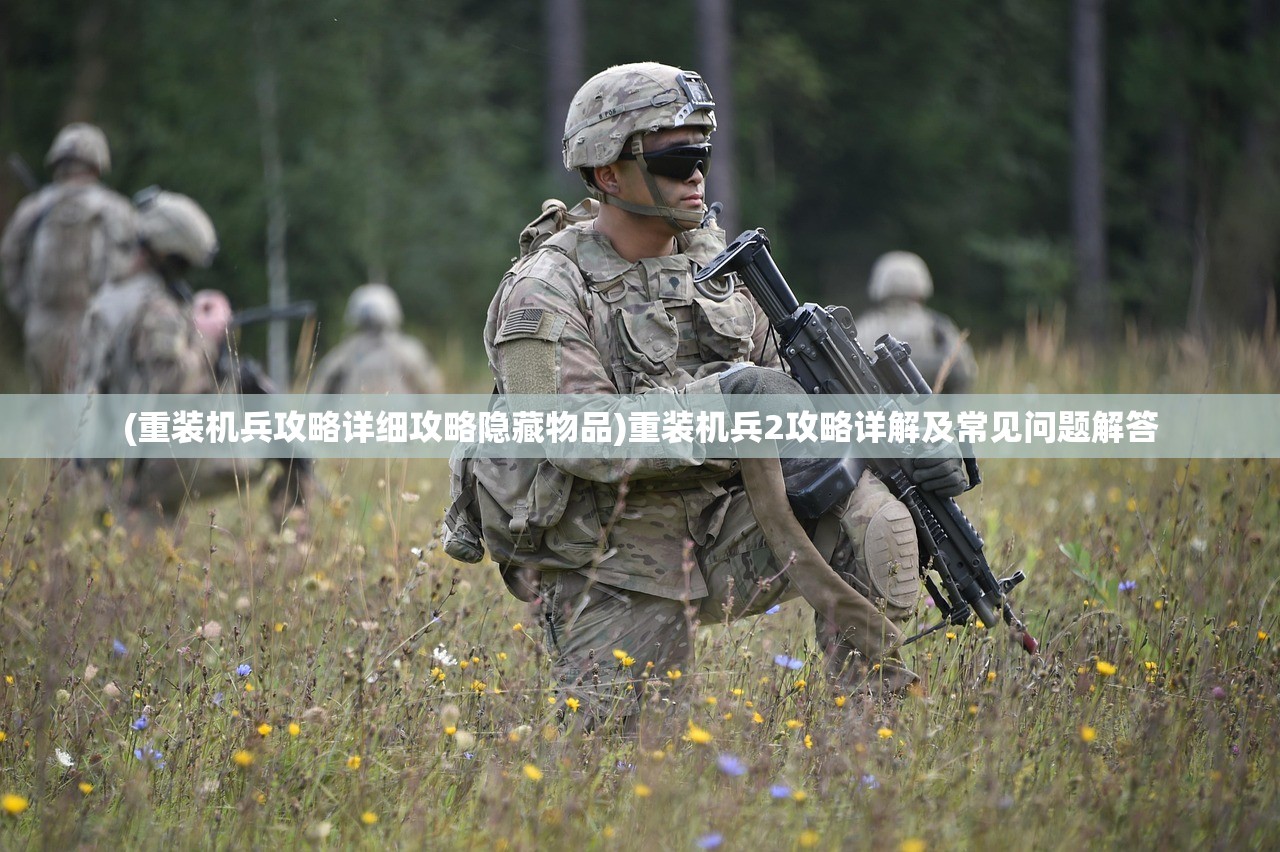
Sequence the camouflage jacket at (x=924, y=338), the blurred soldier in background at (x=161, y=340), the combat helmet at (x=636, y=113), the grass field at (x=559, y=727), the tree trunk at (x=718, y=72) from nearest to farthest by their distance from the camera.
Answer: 1. the grass field at (x=559, y=727)
2. the combat helmet at (x=636, y=113)
3. the blurred soldier in background at (x=161, y=340)
4. the camouflage jacket at (x=924, y=338)
5. the tree trunk at (x=718, y=72)

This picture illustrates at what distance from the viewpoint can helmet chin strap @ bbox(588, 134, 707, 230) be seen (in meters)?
3.43

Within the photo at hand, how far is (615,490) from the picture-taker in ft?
11.3

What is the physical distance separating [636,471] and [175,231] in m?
3.52

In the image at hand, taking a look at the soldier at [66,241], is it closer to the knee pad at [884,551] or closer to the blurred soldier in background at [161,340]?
the blurred soldier in background at [161,340]

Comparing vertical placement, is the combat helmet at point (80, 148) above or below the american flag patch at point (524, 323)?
above

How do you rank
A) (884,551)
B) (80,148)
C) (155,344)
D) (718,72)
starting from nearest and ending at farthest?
(884,551)
(155,344)
(80,148)
(718,72)

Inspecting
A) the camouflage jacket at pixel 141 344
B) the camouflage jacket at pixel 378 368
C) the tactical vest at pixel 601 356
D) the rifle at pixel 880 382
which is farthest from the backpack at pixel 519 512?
the camouflage jacket at pixel 378 368

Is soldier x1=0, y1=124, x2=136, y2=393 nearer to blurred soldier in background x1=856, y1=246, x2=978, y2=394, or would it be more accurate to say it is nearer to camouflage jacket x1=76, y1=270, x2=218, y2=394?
camouflage jacket x1=76, y1=270, x2=218, y2=394

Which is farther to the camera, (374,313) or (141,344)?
(374,313)

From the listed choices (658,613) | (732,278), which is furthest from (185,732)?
(732,278)

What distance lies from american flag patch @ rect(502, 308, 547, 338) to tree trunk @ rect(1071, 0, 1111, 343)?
15549 mm

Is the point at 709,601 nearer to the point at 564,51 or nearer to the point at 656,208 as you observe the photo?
the point at 656,208

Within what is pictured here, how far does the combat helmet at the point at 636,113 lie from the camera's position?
3.40 meters

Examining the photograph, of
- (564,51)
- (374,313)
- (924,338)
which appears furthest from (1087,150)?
(374,313)
